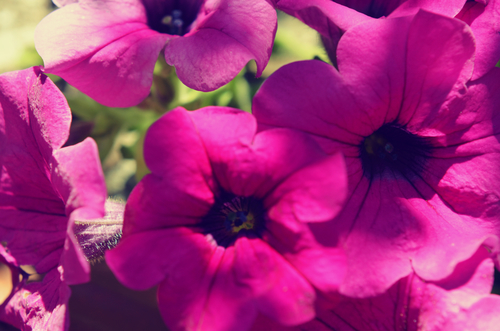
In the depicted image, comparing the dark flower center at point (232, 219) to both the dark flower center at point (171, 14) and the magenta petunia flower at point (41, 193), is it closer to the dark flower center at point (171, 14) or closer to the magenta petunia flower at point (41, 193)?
the magenta petunia flower at point (41, 193)

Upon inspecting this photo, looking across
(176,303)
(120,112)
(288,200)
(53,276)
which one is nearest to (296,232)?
(288,200)

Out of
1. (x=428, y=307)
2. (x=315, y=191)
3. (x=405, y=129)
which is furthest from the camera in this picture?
(x=405, y=129)

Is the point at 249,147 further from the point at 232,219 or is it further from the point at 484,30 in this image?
the point at 484,30

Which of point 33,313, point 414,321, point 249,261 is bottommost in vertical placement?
point 33,313

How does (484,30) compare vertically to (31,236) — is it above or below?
above

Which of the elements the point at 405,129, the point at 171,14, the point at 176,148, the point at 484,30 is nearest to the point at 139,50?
the point at 176,148

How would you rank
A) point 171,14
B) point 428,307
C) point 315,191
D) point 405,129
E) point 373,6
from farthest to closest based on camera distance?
1. point 171,14
2. point 373,6
3. point 405,129
4. point 428,307
5. point 315,191

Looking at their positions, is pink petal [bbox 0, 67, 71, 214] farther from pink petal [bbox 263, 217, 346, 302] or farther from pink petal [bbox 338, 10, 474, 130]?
pink petal [bbox 338, 10, 474, 130]

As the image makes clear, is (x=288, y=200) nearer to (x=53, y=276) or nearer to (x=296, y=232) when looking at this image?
(x=296, y=232)
